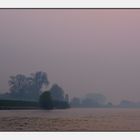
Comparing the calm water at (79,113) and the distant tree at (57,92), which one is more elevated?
the distant tree at (57,92)

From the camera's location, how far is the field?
61.3ft

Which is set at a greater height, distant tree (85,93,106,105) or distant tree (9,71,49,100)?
distant tree (9,71,49,100)

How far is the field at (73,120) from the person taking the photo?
18.7 m

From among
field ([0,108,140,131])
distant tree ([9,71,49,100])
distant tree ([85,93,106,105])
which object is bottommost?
field ([0,108,140,131])

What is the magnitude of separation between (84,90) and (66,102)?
0.16 m

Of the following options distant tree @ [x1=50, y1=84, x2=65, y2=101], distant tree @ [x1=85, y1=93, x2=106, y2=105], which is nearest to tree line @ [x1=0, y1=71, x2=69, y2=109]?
distant tree @ [x1=50, y1=84, x2=65, y2=101]

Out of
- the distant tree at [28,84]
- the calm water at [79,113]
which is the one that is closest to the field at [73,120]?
the calm water at [79,113]

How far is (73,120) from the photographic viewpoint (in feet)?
61.3

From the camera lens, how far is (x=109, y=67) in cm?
1872

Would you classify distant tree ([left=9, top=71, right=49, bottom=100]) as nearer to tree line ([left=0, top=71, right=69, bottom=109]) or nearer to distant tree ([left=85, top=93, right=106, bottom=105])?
tree line ([left=0, top=71, right=69, bottom=109])

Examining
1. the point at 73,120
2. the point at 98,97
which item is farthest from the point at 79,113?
the point at 98,97

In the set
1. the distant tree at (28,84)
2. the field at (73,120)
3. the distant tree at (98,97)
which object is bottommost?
the field at (73,120)

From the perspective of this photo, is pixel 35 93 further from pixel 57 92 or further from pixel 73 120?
pixel 73 120

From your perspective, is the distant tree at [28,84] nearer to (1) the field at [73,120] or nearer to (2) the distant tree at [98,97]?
(1) the field at [73,120]
